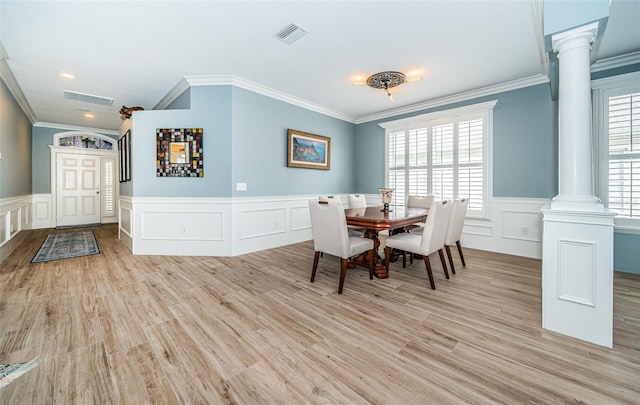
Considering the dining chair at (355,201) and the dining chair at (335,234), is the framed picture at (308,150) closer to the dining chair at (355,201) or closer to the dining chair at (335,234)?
the dining chair at (355,201)

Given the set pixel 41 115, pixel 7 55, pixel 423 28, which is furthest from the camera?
pixel 41 115

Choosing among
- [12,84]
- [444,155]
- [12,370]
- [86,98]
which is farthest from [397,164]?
[12,84]

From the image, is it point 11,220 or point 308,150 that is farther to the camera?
point 308,150

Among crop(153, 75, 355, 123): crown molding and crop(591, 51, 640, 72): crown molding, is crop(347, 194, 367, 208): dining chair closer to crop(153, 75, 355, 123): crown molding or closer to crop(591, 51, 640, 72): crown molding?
crop(153, 75, 355, 123): crown molding

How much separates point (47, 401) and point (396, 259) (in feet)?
11.2

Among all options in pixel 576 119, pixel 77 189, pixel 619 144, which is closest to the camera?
pixel 576 119

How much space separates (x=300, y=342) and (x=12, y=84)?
5706 mm

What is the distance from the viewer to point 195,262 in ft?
11.4

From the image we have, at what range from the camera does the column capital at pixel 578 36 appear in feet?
5.75

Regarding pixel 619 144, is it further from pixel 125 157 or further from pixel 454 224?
pixel 125 157

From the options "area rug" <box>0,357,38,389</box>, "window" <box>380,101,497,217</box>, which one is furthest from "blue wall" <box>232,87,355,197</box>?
"area rug" <box>0,357,38,389</box>

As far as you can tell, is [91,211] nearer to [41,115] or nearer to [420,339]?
[41,115]

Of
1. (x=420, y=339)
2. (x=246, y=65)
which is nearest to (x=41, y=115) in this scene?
(x=246, y=65)

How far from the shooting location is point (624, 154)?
10.1ft
